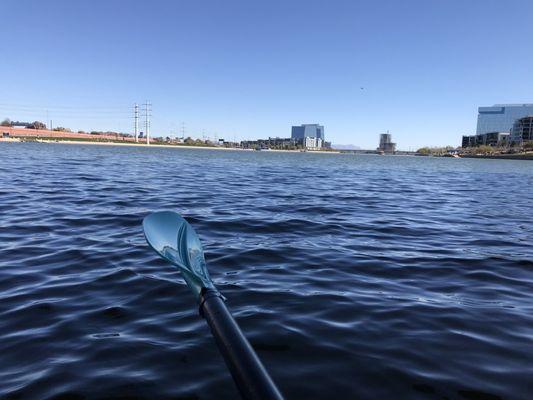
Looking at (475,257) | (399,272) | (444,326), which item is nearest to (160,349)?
(444,326)

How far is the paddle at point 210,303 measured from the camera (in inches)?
69.9

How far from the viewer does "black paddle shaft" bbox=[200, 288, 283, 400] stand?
173cm

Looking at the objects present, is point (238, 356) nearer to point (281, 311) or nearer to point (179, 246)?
point (179, 246)

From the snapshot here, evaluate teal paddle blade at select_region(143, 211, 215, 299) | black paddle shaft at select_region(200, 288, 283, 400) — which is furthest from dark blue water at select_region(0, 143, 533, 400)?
black paddle shaft at select_region(200, 288, 283, 400)

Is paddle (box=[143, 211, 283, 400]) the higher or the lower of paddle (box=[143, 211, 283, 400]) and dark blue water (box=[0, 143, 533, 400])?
the higher

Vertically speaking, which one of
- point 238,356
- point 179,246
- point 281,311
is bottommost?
point 281,311

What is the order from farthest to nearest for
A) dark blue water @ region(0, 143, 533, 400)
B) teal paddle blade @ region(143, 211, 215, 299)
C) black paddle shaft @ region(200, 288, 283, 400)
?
dark blue water @ region(0, 143, 533, 400) → teal paddle blade @ region(143, 211, 215, 299) → black paddle shaft @ region(200, 288, 283, 400)

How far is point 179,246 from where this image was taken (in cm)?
322

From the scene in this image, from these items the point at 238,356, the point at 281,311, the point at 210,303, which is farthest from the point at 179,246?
the point at 281,311

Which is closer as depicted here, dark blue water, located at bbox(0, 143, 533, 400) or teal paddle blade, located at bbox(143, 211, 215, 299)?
teal paddle blade, located at bbox(143, 211, 215, 299)

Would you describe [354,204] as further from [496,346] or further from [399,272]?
[496,346]

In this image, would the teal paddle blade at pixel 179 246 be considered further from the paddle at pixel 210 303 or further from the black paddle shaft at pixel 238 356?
the black paddle shaft at pixel 238 356

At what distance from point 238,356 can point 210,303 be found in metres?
0.50

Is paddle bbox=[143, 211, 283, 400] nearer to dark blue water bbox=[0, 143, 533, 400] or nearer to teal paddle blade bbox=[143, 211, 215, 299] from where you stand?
teal paddle blade bbox=[143, 211, 215, 299]
